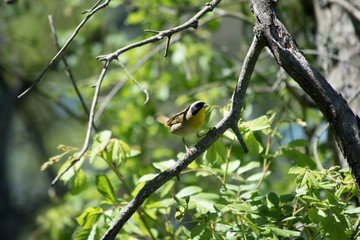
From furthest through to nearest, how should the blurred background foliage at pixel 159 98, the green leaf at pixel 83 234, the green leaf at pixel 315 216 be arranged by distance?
the blurred background foliage at pixel 159 98
the green leaf at pixel 83 234
the green leaf at pixel 315 216

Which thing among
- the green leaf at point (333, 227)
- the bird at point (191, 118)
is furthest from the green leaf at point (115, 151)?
the green leaf at point (333, 227)

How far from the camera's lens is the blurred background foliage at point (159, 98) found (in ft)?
8.56

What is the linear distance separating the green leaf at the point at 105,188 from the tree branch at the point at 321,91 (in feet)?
3.77

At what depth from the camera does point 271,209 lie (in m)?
1.96

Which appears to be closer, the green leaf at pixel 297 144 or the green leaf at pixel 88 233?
the green leaf at pixel 88 233

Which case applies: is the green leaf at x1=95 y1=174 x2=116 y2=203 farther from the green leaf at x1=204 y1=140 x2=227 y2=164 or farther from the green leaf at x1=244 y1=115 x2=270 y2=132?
the green leaf at x1=244 y1=115 x2=270 y2=132

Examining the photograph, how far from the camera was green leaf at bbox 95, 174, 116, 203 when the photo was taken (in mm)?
2066

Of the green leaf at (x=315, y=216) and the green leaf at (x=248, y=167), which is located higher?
the green leaf at (x=248, y=167)

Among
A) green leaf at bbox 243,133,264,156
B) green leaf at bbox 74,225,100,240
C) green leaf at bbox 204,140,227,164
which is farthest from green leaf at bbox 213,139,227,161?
green leaf at bbox 74,225,100,240

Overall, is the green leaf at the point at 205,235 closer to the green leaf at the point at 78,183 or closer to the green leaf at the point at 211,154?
the green leaf at the point at 211,154

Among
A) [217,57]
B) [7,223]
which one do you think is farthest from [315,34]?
[7,223]

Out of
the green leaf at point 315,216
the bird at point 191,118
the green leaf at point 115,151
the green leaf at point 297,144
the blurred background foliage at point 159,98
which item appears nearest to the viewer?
the green leaf at point 315,216

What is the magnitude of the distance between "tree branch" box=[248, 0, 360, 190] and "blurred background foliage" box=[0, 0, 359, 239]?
0.25 metres

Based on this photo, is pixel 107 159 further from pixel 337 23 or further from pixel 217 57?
pixel 217 57
